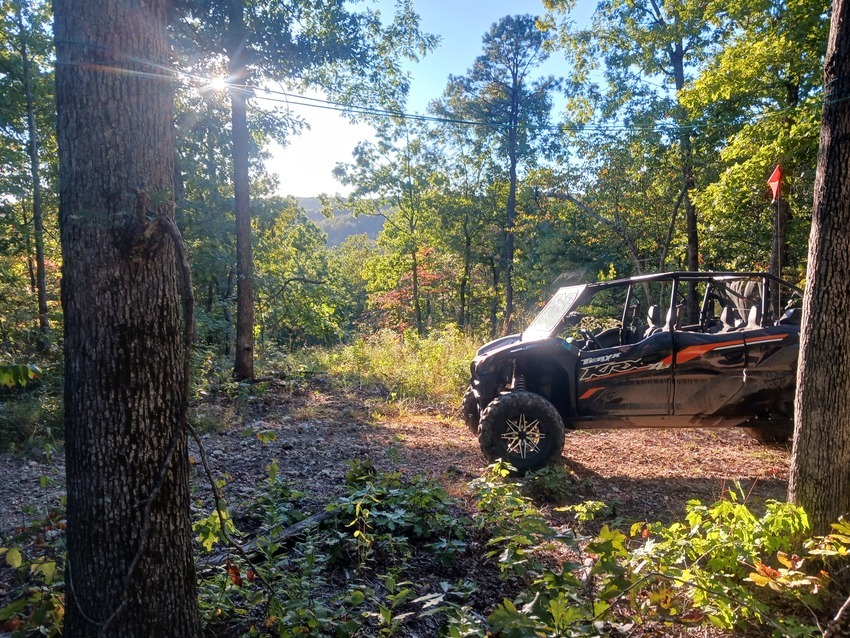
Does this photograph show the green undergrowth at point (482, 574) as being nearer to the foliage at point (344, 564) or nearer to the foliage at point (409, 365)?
the foliage at point (344, 564)

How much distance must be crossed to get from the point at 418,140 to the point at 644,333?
21761 millimetres

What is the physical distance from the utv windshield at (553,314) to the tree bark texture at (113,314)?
14.1ft

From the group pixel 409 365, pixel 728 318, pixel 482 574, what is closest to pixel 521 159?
pixel 409 365

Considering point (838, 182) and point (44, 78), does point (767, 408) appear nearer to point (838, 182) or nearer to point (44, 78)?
point (838, 182)

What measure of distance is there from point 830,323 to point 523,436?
279 cm

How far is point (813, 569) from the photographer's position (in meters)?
2.94

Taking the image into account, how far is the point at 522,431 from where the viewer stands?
5.16 metres

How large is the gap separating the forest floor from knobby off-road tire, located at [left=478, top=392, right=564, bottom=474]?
1.14 ft

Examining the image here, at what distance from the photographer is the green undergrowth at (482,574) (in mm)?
2143

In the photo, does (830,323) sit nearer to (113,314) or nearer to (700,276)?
(700,276)

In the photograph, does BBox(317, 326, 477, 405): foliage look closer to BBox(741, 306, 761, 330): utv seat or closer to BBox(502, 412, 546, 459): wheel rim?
BBox(502, 412, 546, 459): wheel rim

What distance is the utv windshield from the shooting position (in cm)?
566

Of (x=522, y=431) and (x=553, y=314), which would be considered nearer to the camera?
(x=522, y=431)

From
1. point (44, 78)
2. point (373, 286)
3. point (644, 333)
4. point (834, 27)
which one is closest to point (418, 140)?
point (373, 286)
